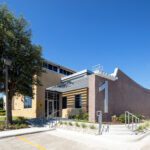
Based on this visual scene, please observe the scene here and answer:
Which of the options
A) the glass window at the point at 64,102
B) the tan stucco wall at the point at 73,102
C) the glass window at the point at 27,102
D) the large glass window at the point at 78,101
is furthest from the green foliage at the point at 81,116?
the glass window at the point at 27,102

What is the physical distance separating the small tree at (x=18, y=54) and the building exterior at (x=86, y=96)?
15.6 feet

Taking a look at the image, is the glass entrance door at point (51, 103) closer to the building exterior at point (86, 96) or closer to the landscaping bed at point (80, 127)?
the building exterior at point (86, 96)

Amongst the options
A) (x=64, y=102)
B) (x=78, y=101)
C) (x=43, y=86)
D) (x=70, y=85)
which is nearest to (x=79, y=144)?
(x=78, y=101)

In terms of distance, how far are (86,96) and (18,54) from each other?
789cm

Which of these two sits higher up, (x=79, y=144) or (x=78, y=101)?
(x=78, y=101)

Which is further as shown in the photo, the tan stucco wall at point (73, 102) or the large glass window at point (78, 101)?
the large glass window at point (78, 101)

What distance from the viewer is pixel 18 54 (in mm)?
19797

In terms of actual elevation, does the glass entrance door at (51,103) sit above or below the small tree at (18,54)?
below

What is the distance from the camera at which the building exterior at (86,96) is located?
20.3m

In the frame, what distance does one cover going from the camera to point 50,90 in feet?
86.0

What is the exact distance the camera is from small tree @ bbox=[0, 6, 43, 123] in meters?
19.6

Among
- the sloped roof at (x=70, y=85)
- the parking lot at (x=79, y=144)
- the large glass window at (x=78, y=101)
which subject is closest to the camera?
the parking lot at (x=79, y=144)

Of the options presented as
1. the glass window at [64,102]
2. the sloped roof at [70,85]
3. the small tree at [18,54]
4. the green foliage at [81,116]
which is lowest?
the green foliage at [81,116]

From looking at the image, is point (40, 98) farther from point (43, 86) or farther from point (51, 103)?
point (51, 103)
